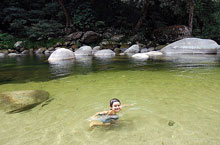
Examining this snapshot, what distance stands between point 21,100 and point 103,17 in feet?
69.6

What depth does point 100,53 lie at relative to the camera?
14.9 meters

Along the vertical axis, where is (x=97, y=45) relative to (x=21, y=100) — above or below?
above

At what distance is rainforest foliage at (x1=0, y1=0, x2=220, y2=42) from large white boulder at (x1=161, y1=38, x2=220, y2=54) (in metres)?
5.62

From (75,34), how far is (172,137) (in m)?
19.6

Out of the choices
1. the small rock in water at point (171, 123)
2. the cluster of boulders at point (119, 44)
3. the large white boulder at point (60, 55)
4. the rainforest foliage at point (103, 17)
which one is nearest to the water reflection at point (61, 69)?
the large white boulder at point (60, 55)

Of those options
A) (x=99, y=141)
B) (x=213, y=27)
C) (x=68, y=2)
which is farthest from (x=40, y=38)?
(x=99, y=141)

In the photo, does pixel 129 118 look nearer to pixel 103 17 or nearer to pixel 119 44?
pixel 119 44

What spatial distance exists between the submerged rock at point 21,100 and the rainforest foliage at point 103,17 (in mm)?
15450

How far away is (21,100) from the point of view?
3336 millimetres

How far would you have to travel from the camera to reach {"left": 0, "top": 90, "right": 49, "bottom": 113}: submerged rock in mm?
3080

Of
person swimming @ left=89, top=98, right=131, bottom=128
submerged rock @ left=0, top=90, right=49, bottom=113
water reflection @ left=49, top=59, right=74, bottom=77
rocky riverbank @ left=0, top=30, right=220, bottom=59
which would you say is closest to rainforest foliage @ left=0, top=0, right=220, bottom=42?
rocky riverbank @ left=0, top=30, right=220, bottom=59

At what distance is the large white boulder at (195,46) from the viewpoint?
487 inches

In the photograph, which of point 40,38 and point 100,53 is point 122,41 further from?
point 40,38

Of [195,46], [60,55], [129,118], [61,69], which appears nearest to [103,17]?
[60,55]
